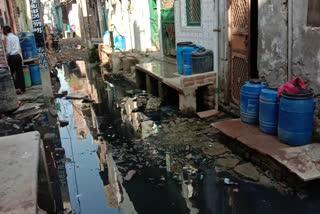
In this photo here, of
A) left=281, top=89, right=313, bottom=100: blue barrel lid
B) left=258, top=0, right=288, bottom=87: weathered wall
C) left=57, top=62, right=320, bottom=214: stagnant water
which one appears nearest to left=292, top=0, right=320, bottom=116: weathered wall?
left=258, top=0, right=288, bottom=87: weathered wall

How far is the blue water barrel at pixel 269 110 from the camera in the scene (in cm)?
446

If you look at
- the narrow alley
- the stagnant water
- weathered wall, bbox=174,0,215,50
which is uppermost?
weathered wall, bbox=174,0,215,50

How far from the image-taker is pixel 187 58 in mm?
6930

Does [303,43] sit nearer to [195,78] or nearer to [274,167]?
[274,167]

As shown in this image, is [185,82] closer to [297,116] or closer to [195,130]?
[195,130]

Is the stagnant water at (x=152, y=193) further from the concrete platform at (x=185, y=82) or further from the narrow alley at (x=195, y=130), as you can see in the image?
the concrete platform at (x=185, y=82)

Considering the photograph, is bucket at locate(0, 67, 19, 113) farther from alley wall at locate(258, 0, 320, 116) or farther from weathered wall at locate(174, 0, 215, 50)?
alley wall at locate(258, 0, 320, 116)

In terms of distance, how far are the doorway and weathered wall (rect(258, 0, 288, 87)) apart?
1.27 feet

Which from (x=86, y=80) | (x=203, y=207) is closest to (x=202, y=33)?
(x=203, y=207)

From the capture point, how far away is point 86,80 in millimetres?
12422

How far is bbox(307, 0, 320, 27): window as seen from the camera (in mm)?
4129

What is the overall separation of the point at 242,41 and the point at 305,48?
1638 mm

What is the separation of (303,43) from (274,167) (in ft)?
5.63

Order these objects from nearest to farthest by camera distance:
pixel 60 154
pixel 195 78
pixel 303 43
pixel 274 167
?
pixel 274 167, pixel 303 43, pixel 60 154, pixel 195 78
